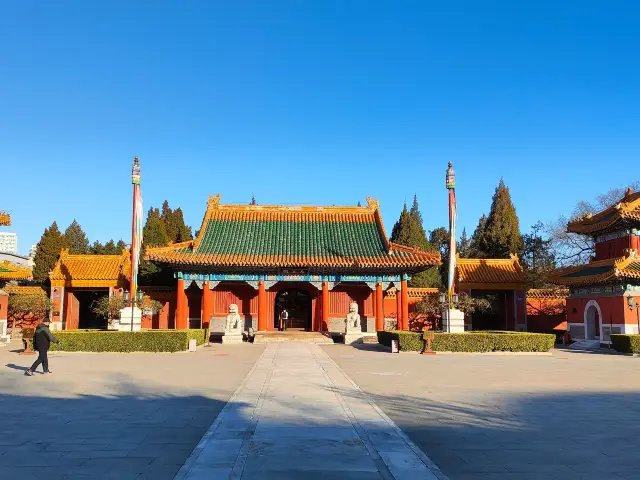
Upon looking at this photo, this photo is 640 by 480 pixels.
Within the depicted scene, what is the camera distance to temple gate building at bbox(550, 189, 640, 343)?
2486 cm

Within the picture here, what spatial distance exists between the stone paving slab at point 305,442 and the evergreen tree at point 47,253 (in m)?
33.7

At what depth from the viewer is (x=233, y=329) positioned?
2748cm

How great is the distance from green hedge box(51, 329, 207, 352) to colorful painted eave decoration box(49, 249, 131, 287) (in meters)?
11.6

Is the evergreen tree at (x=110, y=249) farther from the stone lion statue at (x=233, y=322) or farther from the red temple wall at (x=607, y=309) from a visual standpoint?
the red temple wall at (x=607, y=309)

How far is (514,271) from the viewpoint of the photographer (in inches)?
1331

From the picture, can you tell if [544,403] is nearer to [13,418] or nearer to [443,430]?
[443,430]

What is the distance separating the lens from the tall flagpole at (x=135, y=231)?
23.6 metres

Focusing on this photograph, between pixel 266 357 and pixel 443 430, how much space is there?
11.9 metres

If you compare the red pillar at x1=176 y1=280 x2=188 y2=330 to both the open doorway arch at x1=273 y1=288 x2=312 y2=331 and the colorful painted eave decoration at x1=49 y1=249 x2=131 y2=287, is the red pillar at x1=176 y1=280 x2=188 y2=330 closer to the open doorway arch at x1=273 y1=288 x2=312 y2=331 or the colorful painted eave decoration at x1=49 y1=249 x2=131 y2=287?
the colorful painted eave decoration at x1=49 y1=249 x2=131 y2=287

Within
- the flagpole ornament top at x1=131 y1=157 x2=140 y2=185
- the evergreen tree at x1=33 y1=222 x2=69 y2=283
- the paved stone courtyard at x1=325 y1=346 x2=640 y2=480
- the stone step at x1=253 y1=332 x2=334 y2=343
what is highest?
the flagpole ornament top at x1=131 y1=157 x2=140 y2=185

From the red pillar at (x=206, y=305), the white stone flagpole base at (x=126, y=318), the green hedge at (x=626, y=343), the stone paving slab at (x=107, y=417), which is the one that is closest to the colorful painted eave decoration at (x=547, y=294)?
the green hedge at (x=626, y=343)

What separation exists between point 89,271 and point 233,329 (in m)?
11.9

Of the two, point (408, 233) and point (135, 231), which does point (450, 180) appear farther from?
point (408, 233)

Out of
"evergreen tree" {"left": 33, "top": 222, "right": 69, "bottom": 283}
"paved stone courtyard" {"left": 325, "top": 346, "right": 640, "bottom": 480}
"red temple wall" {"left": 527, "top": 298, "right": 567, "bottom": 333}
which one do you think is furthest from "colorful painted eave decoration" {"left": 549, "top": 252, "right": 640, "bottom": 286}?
"evergreen tree" {"left": 33, "top": 222, "right": 69, "bottom": 283}
